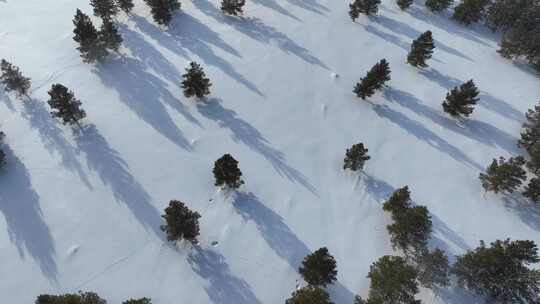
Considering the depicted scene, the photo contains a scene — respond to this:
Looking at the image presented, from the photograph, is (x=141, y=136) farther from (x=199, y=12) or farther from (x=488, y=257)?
(x=488, y=257)

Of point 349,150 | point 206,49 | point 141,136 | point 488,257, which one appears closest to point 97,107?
point 141,136

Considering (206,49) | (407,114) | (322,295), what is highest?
(407,114)

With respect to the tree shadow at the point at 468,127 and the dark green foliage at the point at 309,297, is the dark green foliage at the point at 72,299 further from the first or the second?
the tree shadow at the point at 468,127

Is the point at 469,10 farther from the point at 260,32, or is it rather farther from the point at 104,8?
the point at 104,8

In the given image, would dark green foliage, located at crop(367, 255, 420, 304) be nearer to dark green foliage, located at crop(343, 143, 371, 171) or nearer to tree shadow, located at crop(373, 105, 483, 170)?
dark green foliage, located at crop(343, 143, 371, 171)

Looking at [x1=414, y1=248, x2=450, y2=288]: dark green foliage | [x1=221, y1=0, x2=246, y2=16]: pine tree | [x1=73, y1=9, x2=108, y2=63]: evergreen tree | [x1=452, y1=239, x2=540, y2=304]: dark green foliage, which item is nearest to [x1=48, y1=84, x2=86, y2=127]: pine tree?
[x1=73, y1=9, x2=108, y2=63]: evergreen tree

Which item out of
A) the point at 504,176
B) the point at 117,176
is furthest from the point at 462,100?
the point at 117,176
